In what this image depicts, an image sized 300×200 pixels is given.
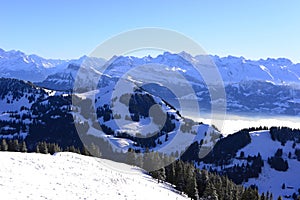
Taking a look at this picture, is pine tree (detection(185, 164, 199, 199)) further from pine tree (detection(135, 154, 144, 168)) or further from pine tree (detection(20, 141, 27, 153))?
pine tree (detection(20, 141, 27, 153))

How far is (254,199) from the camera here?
8581 centimetres

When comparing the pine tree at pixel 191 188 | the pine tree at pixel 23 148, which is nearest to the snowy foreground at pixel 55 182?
the pine tree at pixel 191 188

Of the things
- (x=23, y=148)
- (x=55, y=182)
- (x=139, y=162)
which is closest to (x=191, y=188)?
(x=139, y=162)

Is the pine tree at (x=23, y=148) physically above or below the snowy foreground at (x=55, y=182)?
below

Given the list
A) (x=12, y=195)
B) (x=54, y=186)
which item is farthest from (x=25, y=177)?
(x=12, y=195)

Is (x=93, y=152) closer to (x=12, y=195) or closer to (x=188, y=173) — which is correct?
(x=188, y=173)

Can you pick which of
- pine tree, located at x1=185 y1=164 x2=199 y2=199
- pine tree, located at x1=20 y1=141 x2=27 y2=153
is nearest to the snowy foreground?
pine tree, located at x1=185 y1=164 x2=199 y2=199

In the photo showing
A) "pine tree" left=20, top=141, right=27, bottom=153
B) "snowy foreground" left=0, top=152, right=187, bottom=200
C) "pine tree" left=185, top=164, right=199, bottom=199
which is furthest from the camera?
"pine tree" left=20, top=141, right=27, bottom=153

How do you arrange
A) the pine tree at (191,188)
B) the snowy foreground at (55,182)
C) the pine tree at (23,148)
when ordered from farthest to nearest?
the pine tree at (23,148) < the pine tree at (191,188) < the snowy foreground at (55,182)

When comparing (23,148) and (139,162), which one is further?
(23,148)

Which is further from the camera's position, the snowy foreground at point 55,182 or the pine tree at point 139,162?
the pine tree at point 139,162

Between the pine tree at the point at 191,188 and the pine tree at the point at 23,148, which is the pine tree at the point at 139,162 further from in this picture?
the pine tree at the point at 23,148

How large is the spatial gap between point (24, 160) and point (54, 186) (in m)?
13.5

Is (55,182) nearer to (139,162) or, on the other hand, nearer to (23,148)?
(139,162)
